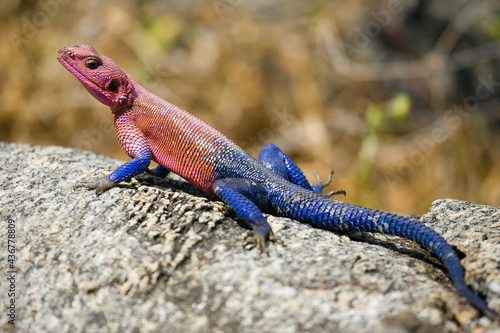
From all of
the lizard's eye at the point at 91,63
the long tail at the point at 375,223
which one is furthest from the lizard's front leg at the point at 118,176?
the long tail at the point at 375,223

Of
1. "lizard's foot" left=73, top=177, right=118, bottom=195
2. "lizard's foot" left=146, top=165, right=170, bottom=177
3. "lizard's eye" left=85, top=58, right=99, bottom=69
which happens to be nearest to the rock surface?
"lizard's foot" left=73, top=177, right=118, bottom=195

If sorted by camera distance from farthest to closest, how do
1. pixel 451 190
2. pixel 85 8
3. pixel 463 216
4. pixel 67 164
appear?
pixel 85 8 < pixel 451 190 < pixel 67 164 < pixel 463 216

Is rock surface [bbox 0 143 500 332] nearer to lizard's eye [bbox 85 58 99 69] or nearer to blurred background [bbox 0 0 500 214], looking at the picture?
lizard's eye [bbox 85 58 99 69]

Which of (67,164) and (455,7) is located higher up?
(455,7)

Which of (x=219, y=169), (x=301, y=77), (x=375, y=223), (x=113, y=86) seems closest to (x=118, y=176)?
(x=219, y=169)

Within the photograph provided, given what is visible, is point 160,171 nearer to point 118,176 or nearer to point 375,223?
point 118,176

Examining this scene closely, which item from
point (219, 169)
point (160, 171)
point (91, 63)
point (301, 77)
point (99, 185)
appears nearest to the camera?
point (99, 185)

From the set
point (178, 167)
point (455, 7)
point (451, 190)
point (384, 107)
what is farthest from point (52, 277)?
point (455, 7)

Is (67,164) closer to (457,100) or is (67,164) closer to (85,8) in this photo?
(85,8)
